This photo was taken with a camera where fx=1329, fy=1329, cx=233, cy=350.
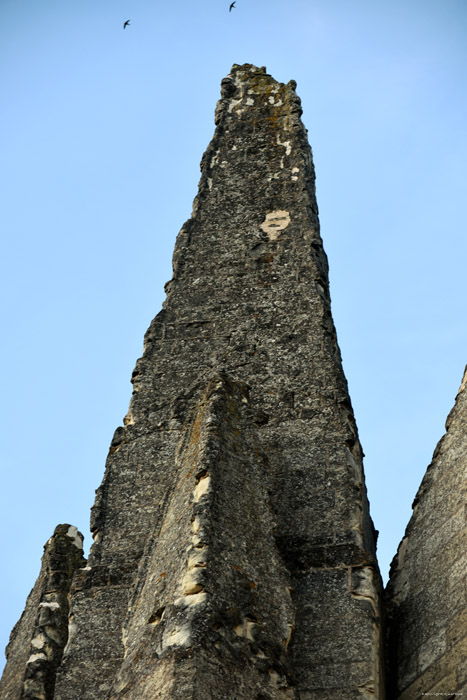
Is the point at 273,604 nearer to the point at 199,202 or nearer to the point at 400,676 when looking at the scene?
the point at 400,676

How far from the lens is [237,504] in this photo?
24.5 feet

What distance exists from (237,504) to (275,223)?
3377 millimetres

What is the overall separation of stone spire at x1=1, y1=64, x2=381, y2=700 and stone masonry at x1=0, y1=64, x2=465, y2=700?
0.04 ft

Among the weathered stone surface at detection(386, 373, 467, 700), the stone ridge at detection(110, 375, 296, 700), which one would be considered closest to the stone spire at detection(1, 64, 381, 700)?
the stone ridge at detection(110, 375, 296, 700)

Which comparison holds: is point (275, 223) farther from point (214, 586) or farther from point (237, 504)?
point (214, 586)

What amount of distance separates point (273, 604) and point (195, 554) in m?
0.57

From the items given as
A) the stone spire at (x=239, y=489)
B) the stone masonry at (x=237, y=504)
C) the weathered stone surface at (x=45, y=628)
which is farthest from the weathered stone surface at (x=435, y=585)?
the weathered stone surface at (x=45, y=628)

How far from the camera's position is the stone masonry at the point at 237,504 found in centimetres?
687

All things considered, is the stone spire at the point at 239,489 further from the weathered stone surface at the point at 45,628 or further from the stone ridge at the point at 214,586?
the weathered stone surface at the point at 45,628

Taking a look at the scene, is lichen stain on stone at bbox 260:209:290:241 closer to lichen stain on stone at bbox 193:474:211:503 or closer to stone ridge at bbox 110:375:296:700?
stone ridge at bbox 110:375:296:700

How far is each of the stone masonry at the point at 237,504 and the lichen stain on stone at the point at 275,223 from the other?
14 millimetres

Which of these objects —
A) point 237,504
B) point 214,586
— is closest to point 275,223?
point 237,504

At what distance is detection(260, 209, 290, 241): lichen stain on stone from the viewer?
1019 cm

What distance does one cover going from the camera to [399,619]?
8.05 metres
